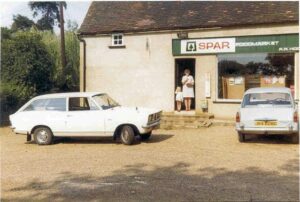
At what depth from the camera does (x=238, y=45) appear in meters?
17.4

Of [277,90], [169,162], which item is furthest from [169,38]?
[169,162]

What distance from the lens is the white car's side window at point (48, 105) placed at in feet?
42.5

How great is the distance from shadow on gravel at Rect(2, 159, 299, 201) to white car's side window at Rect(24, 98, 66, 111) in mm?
4662

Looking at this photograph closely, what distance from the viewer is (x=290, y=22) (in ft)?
53.8

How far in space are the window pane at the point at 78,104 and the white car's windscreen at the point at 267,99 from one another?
483 centimetres

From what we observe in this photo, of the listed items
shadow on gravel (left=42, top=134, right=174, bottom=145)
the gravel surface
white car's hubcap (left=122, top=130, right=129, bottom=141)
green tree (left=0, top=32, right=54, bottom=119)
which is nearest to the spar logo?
shadow on gravel (left=42, top=134, right=174, bottom=145)

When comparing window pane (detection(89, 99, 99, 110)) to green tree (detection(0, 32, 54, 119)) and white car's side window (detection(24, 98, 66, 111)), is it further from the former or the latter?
green tree (detection(0, 32, 54, 119))

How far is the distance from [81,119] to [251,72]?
8.45 meters

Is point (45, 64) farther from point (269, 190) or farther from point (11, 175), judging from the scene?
point (269, 190)

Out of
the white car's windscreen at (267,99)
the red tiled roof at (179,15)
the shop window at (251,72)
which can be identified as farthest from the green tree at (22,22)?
the white car's windscreen at (267,99)

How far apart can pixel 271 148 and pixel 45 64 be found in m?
15.4

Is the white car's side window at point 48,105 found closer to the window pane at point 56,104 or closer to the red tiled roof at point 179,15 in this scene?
the window pane at point 56,104

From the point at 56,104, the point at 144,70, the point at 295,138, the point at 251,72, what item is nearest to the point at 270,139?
the point at 295,138

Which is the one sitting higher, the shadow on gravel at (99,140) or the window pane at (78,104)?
the window pane at (78,104)
